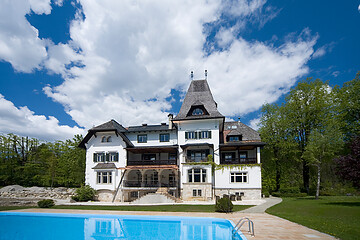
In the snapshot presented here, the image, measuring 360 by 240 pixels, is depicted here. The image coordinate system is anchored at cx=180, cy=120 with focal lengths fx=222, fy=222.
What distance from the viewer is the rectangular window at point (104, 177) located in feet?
101

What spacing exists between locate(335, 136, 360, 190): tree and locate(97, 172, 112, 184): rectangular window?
87.1ft

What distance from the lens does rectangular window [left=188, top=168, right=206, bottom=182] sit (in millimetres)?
28812

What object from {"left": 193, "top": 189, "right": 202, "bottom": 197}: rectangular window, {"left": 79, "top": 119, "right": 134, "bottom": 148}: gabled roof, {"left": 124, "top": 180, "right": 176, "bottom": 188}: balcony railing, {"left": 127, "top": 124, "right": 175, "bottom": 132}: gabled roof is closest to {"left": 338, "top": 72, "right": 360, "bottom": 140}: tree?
{"left": 193, "top": 189, "right": 202, "bottom": 197}: rectangular window

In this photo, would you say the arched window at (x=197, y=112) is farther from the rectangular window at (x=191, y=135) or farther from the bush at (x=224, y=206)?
the bush at (x=224, y=206)

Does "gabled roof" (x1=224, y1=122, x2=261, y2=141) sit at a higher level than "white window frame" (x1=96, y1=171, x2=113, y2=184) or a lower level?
higher

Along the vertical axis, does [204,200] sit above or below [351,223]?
below

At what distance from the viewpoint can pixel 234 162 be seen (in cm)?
2988

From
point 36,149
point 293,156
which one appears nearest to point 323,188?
point 293,156

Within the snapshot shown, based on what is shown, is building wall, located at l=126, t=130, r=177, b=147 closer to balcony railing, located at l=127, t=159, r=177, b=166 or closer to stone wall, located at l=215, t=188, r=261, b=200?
A: balcony railing, located at l=127, t=159, r=177, b=166

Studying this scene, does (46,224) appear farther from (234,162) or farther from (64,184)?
(64,184)

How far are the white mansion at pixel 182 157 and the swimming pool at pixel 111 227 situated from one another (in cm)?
1079

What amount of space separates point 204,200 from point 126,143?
1326 cm

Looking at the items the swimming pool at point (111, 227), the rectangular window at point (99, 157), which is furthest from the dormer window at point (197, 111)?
the swimming pool at point (111, 227)

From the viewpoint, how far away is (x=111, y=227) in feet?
48.8
